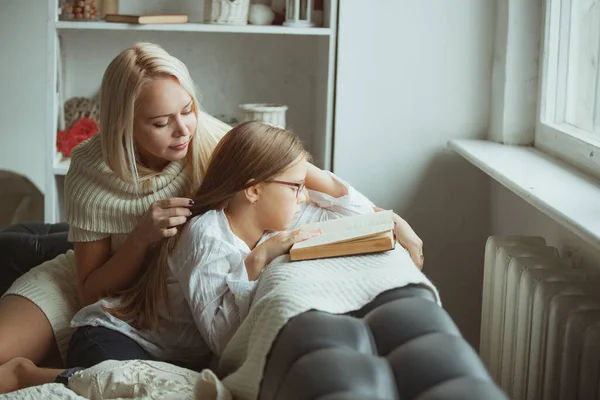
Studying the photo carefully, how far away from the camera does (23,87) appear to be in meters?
3.11

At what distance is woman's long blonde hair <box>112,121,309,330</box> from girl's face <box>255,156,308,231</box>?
0.6 inches

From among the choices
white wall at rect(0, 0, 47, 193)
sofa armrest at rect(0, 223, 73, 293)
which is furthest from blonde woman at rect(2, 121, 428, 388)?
white wall at rect(0, 0, 47, 193)

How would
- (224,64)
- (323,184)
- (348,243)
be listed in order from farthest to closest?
1. (224,64)
2. (323,184)
3. (348,243)

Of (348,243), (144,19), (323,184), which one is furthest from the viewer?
(144,19)

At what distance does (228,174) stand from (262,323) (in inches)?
16.8

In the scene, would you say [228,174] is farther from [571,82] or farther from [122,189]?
[571,82]

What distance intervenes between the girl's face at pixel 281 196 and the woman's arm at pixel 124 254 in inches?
5.8

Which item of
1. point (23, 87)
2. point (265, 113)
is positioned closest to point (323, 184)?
point (265, 113)

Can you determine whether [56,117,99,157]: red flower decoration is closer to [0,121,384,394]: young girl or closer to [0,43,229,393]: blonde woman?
[0,43,229,393]: blonde woman

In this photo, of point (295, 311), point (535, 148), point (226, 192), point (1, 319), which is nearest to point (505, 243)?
point (535, 148)

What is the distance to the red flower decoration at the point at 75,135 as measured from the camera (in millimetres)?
2777

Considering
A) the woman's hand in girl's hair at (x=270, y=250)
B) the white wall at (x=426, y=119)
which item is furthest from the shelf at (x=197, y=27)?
the woman's hand in girl's hair at (x=270, y=250)

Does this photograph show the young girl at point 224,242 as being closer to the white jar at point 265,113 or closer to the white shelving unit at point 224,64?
the white jar at point 265,113

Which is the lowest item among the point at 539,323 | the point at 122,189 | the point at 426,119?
the point at 539,323
